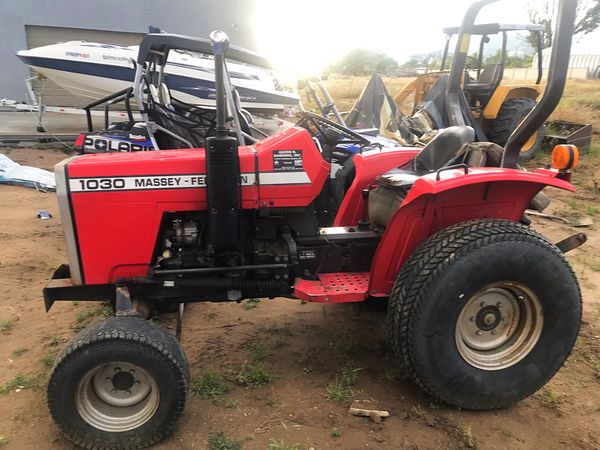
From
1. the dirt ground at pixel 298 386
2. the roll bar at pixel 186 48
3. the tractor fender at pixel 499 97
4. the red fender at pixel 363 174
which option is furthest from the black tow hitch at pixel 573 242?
the tractor fender at pixel 499 97

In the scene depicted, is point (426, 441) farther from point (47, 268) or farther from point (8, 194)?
point (8, 194)

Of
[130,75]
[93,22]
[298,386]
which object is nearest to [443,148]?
[298,386]

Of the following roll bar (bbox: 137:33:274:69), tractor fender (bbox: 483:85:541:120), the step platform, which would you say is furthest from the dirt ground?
tractor fender (bbox: 483:85:541:120)

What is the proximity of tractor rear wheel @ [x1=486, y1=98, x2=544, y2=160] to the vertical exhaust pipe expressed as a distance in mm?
7072

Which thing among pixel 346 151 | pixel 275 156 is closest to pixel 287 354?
pixel 275 156

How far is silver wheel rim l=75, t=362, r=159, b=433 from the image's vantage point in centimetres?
241

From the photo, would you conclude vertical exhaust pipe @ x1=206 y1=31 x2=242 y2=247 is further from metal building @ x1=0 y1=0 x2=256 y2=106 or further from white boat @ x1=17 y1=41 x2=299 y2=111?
metal building @ x1=0 y1=0 x2=256 y2=106

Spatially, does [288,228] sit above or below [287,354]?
above

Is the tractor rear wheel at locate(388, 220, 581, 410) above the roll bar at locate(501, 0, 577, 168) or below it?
below

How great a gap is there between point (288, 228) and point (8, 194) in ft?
18.6

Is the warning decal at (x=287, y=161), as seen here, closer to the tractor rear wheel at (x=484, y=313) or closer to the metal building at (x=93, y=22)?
the tractor rear wheel at (x=484, y=313)

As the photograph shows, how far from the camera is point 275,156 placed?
2.72 metres

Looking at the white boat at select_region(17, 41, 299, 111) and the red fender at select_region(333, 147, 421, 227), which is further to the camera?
the white boat at select_region(17, 41, 299, 111)

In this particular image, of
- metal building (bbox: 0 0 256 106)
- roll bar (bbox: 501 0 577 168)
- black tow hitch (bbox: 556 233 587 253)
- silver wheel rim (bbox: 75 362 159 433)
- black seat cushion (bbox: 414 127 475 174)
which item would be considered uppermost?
metal building (bbox: 0 0 256 106)
